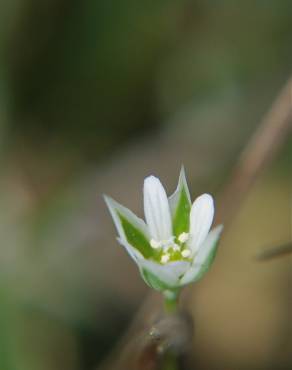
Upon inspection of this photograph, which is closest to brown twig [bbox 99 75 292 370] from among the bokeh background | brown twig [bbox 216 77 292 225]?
brown twig [bbox 216 77 292 225]

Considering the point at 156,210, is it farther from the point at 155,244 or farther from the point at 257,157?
the point at 257,157

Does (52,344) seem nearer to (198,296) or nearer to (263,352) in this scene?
(198,296)

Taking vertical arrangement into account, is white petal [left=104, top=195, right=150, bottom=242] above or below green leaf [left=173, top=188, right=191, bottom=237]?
above


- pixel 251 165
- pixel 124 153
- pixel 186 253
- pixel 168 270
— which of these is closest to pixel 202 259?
pixel 168 270

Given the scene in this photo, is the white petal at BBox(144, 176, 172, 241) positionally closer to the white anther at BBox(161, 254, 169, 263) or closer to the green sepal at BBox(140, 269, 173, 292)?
the white anther at BBox(161, 254, 169, 263)

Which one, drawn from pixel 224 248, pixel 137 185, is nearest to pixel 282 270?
pixel 224 248
